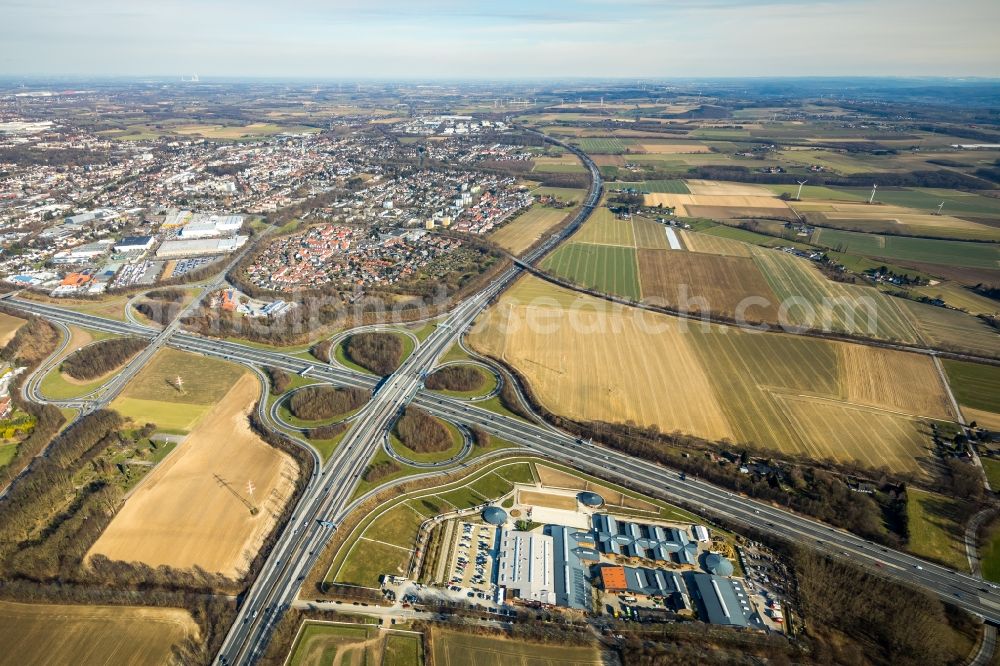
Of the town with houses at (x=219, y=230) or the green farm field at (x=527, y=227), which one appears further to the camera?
the green farm field at (x=527, y=227)

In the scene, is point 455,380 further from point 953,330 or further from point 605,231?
point 953,330

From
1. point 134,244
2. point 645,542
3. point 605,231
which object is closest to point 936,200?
point 605,231

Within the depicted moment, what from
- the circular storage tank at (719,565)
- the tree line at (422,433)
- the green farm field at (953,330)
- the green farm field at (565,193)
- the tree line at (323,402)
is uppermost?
the green farm field at (565,193)

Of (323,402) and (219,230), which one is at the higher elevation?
(219,230)

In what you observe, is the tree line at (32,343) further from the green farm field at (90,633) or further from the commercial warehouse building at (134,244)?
the green farm field at (90,633)

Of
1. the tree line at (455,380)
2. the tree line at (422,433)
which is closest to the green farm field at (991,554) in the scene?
the tree line at (422,433)

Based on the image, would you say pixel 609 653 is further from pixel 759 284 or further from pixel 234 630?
pixel 759 284

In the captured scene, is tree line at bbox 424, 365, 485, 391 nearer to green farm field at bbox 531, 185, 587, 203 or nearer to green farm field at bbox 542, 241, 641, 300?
green farm field at bbox 542, 241, 641, 300
